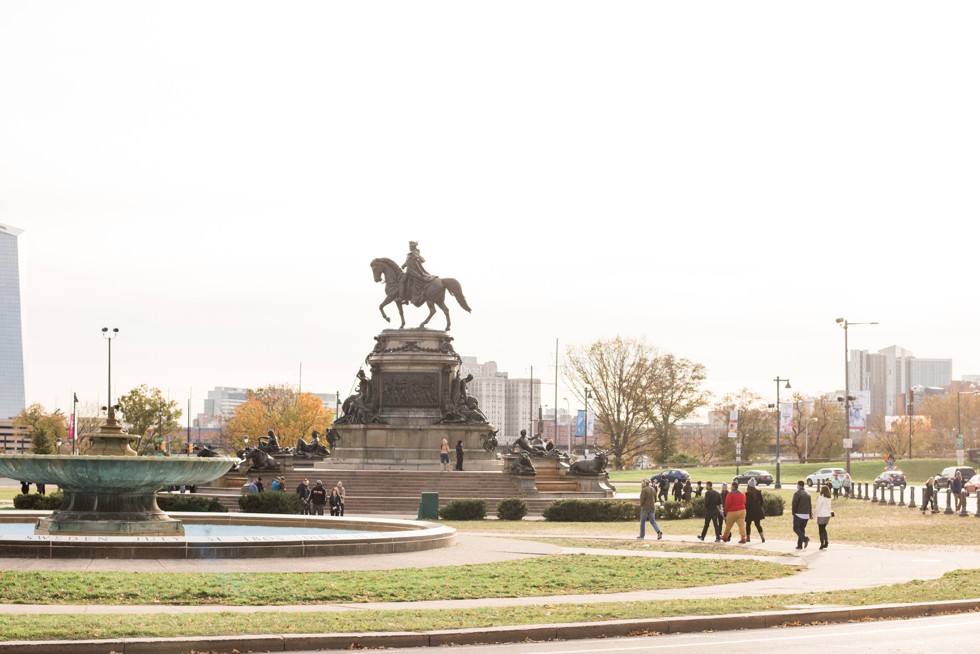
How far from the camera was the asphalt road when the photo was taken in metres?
14.3

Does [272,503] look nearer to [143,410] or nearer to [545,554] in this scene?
[545,554]

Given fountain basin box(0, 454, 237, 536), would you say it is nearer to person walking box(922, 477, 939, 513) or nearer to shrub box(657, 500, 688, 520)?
shrub box(657, 500, 688, 520)

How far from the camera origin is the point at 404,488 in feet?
165

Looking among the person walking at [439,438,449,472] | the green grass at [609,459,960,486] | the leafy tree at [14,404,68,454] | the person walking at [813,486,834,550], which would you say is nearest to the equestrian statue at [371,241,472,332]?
the person walking at [439,438,449,472]

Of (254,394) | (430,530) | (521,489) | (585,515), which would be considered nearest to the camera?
(430,530)

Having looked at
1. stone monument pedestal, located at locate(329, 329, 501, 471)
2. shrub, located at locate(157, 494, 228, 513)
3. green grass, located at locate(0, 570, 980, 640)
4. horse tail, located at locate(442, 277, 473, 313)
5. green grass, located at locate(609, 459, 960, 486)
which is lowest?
green grass, located at locate(609, 459, 960, 486)

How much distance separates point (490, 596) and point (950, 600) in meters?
6.12

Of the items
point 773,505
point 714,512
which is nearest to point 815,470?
point 773,505

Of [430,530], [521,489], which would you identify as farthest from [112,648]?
[521,489]

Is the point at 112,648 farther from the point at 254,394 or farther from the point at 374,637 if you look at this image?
the point at 254,394

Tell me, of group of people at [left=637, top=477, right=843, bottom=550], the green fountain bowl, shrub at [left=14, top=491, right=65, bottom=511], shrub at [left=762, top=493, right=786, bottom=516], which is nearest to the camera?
the green fountain bowl

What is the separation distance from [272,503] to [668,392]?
72.6m

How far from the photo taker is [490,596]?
61.0 feet

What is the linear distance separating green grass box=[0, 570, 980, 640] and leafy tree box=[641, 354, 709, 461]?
297 ft
